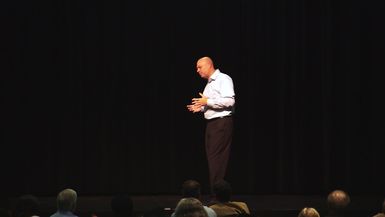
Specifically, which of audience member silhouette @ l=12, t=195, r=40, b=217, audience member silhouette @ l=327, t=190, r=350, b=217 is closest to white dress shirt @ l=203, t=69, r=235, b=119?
audience member silhouette @ l=327, t=190, r=350, b=217

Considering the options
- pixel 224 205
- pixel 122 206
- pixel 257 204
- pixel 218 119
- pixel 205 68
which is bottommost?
pixel 257 204

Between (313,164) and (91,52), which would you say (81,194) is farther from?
(313,164)

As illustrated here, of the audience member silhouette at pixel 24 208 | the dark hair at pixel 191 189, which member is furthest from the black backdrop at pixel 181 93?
the audience member silhouette at pixel 24 208

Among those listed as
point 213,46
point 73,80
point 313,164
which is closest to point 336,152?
point 313,164

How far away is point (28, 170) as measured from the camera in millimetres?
7824

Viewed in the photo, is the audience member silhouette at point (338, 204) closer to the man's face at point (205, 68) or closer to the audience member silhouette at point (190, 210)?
the audience member silhouette at point (190, 210)

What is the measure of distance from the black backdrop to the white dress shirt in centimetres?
141

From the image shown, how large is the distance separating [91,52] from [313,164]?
2.68 metres

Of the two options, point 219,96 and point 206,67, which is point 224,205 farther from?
point 206,67

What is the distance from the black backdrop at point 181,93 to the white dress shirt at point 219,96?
141 cm

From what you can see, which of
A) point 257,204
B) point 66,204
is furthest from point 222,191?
point 257,204

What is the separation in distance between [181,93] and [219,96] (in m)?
1.49

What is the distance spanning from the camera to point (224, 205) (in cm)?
462

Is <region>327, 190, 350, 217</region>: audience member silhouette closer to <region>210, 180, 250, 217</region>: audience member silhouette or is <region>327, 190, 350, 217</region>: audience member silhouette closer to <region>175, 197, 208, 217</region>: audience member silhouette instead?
<region>210, 180, 250, 217</region>: audience member silhouette
